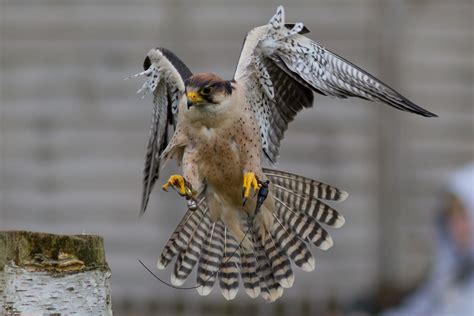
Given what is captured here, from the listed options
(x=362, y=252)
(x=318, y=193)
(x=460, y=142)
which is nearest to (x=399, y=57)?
(x=460, y=142)

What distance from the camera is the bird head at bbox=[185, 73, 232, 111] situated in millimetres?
6082

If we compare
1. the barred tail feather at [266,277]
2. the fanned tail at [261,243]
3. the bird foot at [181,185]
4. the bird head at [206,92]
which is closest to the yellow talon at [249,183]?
the bird foot at [181,185]

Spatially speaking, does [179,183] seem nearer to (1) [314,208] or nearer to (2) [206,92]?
(2) [206,92]

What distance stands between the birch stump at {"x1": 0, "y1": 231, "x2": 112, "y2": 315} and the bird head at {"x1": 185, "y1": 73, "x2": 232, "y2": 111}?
194 cm

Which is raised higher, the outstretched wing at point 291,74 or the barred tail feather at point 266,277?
the outstretched wing at point 291,74

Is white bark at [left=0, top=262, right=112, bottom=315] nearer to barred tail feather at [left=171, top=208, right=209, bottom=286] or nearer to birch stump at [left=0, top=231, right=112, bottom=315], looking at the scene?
birch stump at [left=0, top=231, right=112, bottom=315]

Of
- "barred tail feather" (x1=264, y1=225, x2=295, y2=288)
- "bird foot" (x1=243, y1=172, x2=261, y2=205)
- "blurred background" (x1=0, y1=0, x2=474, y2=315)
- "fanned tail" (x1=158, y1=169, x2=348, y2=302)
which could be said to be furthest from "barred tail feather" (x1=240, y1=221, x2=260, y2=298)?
"blurred background" (x1=0, y1=0, x2=474, y2=315)

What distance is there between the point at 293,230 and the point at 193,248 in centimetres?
62

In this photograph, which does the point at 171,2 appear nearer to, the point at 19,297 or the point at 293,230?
the point at 293,230

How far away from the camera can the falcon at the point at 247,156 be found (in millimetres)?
6281

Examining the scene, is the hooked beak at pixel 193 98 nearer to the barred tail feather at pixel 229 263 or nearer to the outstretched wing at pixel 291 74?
the outstretched wing at pixel 291 74

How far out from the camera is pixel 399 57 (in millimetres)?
11820

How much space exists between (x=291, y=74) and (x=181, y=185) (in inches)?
35.0

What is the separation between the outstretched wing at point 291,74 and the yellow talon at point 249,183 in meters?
0.52
